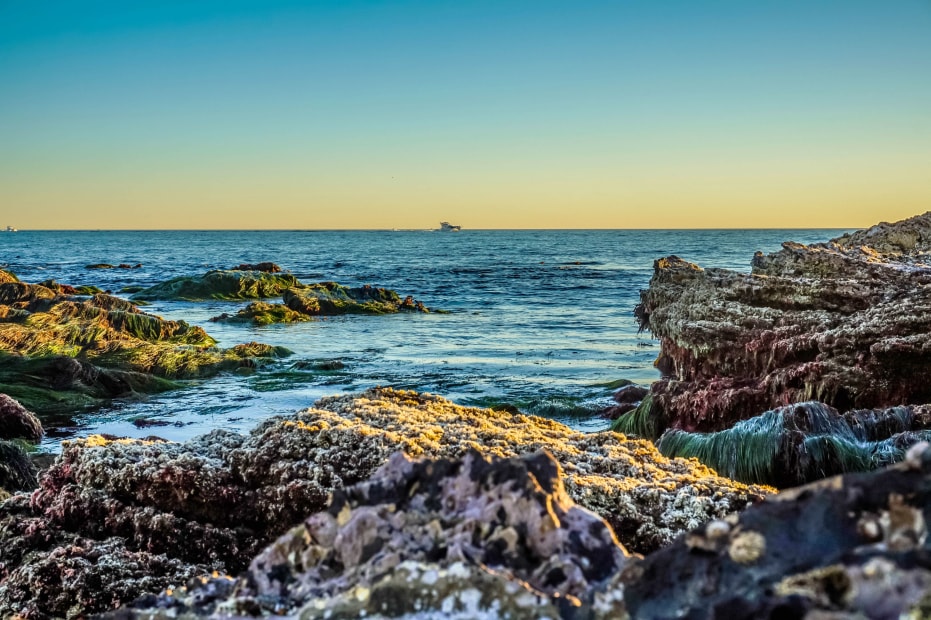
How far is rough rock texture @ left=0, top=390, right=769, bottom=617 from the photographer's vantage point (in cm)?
379

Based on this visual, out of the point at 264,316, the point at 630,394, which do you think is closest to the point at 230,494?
the point at 630,394

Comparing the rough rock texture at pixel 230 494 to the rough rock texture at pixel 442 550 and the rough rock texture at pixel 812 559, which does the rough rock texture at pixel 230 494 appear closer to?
the rough rock texture at pixel 442 550

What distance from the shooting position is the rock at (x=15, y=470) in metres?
5.80

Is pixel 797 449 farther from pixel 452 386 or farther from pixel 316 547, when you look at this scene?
pixel 452 386

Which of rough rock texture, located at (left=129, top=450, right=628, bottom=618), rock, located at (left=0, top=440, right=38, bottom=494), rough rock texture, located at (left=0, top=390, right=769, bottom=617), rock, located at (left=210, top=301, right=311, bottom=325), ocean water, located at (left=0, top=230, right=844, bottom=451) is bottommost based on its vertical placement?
ocean water, located at (left=0, top=230, right=844, bottom=451)

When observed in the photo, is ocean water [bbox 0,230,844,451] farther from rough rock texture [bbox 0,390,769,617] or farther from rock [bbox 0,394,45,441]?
rough rock texture [bbox 0,390,769,617]

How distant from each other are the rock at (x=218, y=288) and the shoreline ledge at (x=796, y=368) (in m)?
26.8

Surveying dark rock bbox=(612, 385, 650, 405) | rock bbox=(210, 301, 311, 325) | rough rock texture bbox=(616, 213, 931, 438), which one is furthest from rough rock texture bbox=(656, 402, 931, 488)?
rock bbox=(210, 301, 311, 325)

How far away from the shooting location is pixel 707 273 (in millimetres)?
11789

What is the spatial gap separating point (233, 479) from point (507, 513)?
271 centimetres

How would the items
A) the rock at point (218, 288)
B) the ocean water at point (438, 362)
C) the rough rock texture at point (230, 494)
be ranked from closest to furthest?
the rough rock texture at point (230, 494) → the ocean water at point (438, 362) → the rock at point (218, 288)

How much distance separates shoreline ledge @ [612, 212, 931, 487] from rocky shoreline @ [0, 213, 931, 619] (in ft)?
0.09

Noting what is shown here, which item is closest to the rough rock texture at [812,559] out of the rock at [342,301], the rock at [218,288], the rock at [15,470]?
the rock at [15,470]

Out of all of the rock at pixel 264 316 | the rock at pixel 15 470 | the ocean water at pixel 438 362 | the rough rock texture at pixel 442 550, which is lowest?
the ocean water at pixel 438 362
